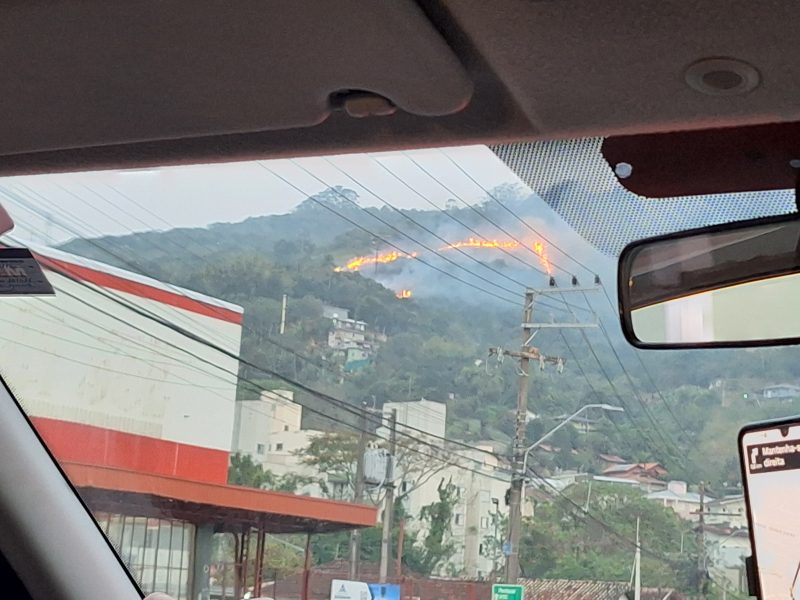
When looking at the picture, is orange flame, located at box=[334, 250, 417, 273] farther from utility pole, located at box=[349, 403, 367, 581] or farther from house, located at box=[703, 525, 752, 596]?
house, located at box=[703, 525, 752, 596]

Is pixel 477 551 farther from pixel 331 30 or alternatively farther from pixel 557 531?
pixel 331 30

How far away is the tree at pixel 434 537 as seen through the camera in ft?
11.6

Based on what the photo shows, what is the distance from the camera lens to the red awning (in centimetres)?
322

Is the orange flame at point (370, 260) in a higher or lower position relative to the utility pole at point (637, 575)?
higher

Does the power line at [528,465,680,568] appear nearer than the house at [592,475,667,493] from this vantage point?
Yes

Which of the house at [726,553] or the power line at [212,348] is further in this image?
the power line at [212,348]

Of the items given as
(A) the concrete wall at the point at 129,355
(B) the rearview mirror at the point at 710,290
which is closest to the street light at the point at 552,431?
(A) the concrete wall at the point at 129,355

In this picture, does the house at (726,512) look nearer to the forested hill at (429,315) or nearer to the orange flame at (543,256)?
the forested hill at (429,315)

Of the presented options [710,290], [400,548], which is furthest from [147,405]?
[710,290]

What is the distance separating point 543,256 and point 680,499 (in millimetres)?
1123

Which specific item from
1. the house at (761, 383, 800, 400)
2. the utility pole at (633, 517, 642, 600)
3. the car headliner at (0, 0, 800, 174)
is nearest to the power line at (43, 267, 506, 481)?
the utility pole at (633, 517, 642, 600)

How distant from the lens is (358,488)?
3.75 m

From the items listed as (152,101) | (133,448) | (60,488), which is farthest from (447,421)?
(152,101)

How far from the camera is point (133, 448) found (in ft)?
11.8
